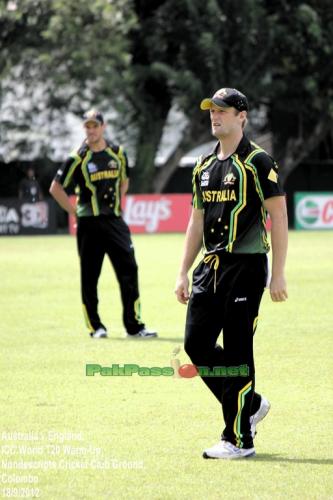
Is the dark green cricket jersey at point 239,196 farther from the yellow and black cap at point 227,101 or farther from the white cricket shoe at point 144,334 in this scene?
the white cricket shoe at point 144,334

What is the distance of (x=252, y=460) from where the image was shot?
6.55 meters

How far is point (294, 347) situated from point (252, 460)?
4434mm

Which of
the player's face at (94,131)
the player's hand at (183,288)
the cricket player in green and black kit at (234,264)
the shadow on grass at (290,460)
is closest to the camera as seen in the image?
the shadow on grass at (290,460)

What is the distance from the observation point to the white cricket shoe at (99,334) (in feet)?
39.0

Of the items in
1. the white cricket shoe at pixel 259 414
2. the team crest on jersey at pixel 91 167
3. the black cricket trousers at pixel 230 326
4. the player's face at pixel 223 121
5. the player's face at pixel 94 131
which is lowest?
the white cricket shoe at pixel 259 414

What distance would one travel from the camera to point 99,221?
11.9 metres

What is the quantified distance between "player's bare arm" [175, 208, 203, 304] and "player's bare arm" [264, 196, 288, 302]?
478mm

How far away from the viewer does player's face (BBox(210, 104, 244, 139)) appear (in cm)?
658

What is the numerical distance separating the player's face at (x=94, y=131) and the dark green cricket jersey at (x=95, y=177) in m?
0.14

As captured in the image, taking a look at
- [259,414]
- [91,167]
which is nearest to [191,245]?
[259,414]

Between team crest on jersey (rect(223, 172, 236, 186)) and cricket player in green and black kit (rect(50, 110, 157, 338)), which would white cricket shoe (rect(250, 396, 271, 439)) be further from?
cricket player in green and black kit (rect(50, 110, 157, 338))

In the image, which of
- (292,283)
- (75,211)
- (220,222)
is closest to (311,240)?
(292,283)

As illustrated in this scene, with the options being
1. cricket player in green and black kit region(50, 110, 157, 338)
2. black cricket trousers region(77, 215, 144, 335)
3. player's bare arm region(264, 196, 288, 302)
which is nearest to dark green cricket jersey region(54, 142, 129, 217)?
cricket player in green and black kit region(50, 110, 157, 338)

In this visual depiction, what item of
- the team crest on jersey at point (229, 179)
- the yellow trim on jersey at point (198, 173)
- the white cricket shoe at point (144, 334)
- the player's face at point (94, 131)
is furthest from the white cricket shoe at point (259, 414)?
the player's face at point (94, 131)
